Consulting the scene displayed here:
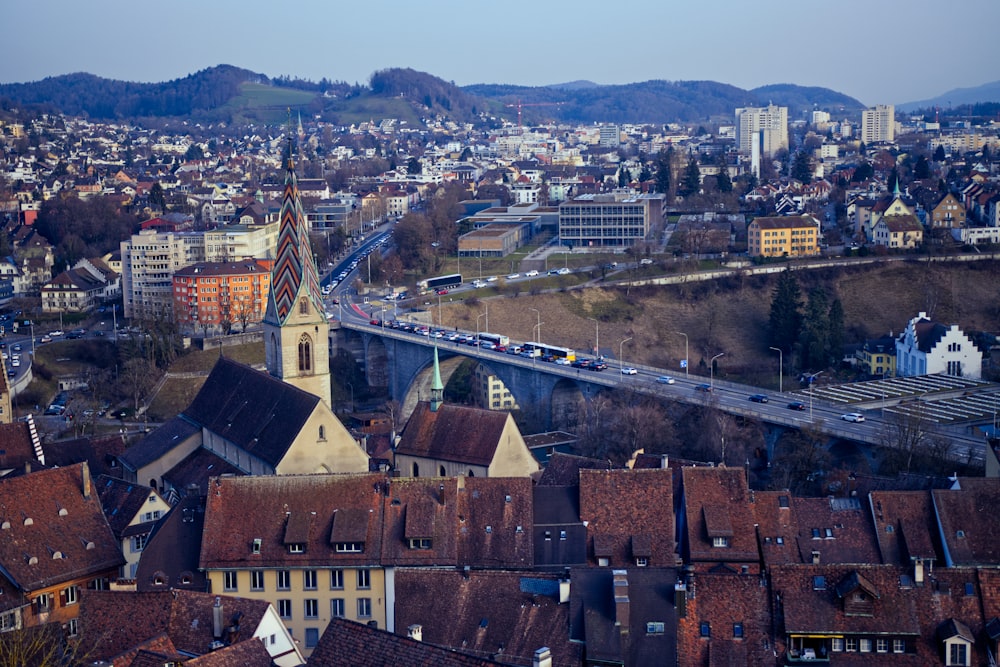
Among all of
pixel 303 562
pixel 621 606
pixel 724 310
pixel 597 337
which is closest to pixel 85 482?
pixel 303 562

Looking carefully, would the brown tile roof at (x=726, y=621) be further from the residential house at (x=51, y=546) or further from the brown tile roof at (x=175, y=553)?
the residential house at (x=51, y=546)

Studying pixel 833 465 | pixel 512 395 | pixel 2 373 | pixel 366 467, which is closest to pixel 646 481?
pixel 366 467

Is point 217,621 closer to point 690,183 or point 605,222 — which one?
point 605,222

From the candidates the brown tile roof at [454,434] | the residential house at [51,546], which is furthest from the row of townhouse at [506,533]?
the brown tile roof at [454,434]

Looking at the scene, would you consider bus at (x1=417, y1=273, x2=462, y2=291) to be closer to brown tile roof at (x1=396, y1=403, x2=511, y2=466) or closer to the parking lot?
the parking lot

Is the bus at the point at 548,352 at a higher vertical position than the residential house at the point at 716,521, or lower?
lower
